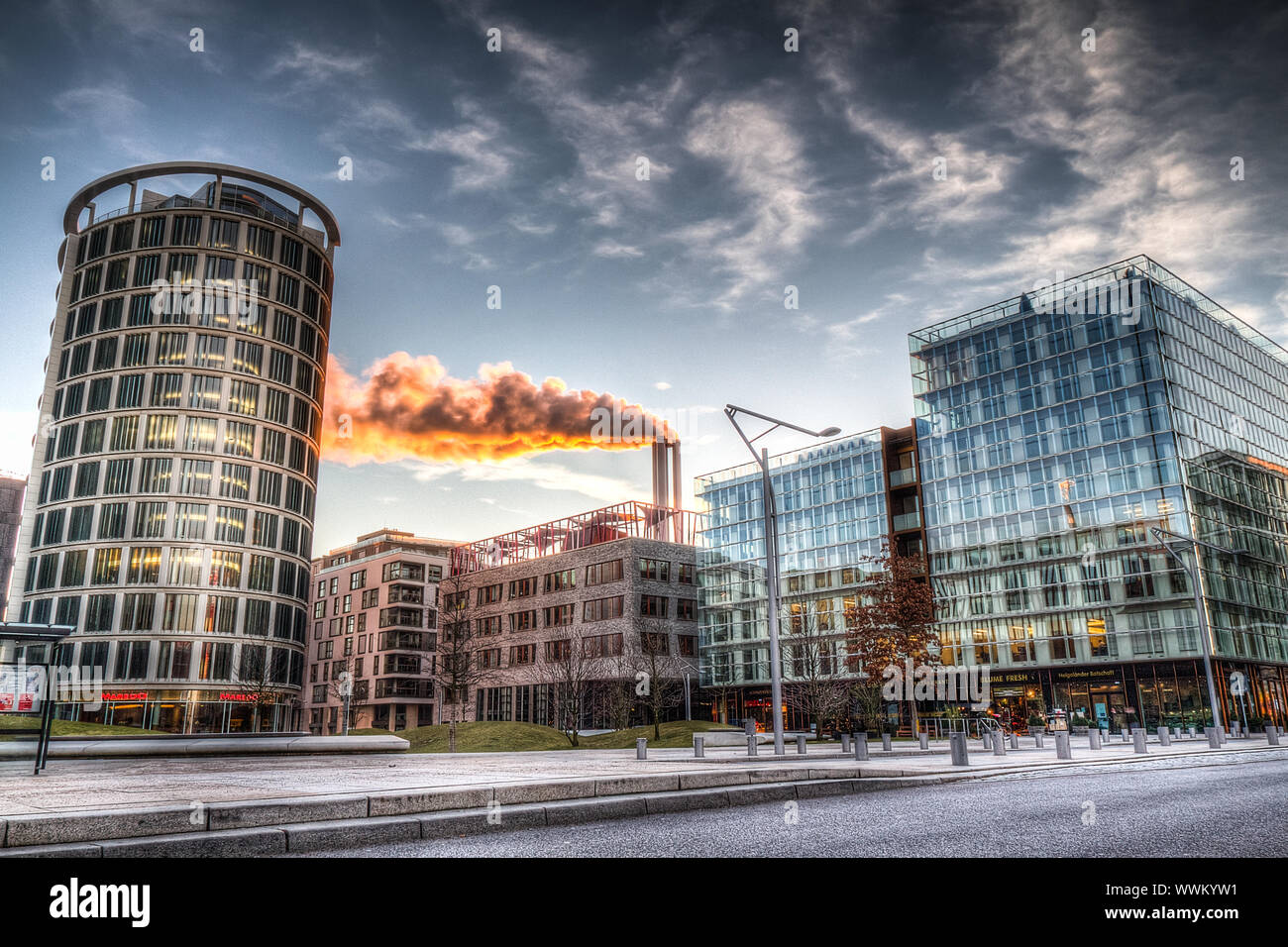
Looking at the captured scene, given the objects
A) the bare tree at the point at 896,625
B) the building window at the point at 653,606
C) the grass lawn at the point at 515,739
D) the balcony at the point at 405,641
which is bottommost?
the grass lawn at the point at 515,739

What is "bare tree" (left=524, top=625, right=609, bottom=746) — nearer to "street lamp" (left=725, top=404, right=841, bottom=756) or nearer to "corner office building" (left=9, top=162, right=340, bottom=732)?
"corner office building" (left=9, top=162, right=340, bottom=732)

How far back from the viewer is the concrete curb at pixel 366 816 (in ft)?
21.8

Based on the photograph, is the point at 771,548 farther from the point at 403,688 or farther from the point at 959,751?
the point at 403,688

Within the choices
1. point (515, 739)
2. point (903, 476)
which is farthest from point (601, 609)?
point (515, 739)

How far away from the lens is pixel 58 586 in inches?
2808

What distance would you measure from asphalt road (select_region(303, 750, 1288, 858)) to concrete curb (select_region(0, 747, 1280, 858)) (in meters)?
0.30

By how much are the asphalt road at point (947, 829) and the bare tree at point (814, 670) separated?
3092cm

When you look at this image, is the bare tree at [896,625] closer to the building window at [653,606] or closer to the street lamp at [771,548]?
the street lamp at [771,548]

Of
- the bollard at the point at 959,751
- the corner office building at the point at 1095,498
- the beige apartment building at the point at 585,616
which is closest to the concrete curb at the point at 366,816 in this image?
the bollard at the point at 959,751

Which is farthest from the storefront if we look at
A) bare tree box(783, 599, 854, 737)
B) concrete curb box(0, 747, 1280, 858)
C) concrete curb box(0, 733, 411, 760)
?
concrete curb box(0, 747, 1280, 858)

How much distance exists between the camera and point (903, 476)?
233 ft

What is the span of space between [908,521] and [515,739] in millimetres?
40211
